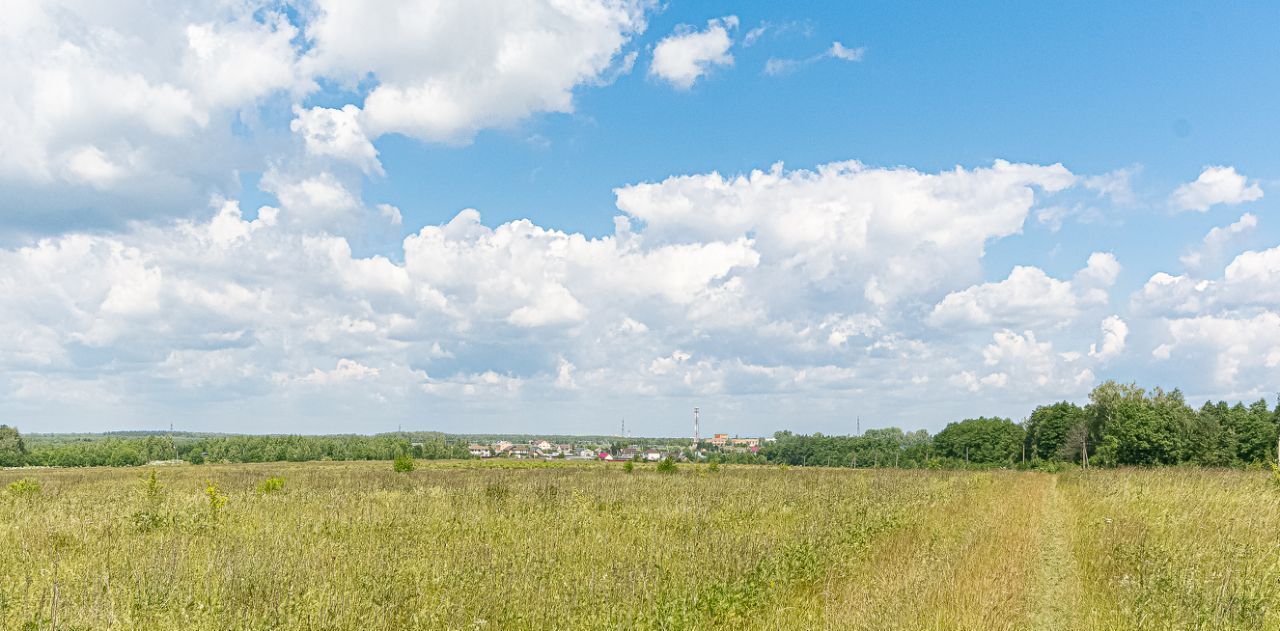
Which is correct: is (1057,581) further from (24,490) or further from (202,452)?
(202,452)

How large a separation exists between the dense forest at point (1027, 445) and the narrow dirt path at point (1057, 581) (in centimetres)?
2538

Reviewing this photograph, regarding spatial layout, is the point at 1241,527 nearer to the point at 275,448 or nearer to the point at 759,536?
the point at 759,536

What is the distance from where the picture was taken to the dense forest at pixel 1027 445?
82.2 m

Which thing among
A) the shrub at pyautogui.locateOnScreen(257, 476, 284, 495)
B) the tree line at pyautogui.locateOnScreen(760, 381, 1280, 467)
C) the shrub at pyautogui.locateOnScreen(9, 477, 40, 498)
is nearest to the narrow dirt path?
the shrub at pyautogui.locateOnScreen(257, 476, 284, 495)

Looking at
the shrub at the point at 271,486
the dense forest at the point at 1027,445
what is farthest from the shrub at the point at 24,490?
the dense forest at the point at 1027,445

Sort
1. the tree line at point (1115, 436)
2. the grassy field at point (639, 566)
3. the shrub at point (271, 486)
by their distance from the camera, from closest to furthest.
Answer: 1. the grassy field at point (639, 566)
2. the shrub at point (271, 486)
3. the tree line at point (1115, 436)

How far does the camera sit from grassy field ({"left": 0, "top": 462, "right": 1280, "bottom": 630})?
24.2 feet

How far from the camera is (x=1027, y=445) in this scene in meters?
129

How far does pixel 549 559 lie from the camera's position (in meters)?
A: 10.0

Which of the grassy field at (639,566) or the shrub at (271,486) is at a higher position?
the grassy field at (639,566)

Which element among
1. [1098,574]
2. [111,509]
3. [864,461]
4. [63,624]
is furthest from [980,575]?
[864,461]

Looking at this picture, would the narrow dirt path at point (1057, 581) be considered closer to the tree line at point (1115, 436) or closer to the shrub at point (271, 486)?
the shrub at point (271, 486)

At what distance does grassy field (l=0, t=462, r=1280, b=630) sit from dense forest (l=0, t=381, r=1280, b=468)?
27673mm

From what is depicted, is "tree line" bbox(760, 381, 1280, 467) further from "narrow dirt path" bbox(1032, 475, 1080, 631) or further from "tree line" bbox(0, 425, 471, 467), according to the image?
"tree line" bbox(0, 425, 471, 467)
